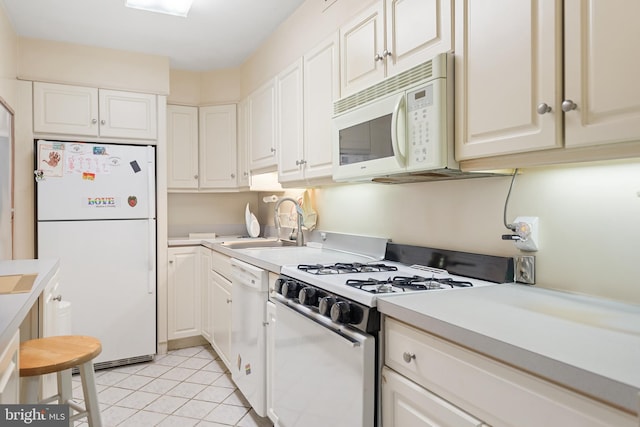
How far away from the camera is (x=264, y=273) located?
219 cm

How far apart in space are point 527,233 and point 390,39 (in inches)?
38.8

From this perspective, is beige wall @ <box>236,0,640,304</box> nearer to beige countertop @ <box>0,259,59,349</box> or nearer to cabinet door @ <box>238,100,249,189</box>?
cabinet door @ <box>238,100,249,189</box>

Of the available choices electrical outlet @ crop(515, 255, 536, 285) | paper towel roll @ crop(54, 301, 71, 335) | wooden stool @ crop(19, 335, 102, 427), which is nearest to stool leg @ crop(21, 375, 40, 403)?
wooden stool @ crop(19, 335, 102, 427)

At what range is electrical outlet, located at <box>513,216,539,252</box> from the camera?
1.51 metres

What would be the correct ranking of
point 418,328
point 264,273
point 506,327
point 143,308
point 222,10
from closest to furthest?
1. point 506,327
2. point 418,328
3. point 264,273
4. point 222,10
5. point 143,308

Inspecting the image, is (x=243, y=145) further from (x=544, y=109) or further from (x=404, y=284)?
(x=544, y=109)

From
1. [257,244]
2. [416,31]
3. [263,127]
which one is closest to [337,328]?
[416,31]

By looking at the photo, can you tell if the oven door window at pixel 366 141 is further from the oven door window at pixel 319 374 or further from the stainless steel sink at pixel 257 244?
the stainless steel sink at pixel 257 244

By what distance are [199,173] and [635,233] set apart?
11.0ft

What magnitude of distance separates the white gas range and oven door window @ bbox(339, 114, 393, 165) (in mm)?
516

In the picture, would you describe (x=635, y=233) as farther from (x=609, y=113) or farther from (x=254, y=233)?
(x=254, y=233)

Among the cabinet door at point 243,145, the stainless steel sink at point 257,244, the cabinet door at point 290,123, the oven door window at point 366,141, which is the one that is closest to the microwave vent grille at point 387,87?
the oven door window at point 366,141

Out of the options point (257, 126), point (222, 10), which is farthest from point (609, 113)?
point (257, 126)

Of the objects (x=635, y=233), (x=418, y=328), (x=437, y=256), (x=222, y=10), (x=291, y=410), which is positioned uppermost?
(x=222, y=10)
